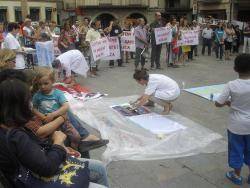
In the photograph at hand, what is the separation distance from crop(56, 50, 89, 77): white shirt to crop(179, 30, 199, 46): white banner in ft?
17.3

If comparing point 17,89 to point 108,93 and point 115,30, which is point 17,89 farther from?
point 115,30

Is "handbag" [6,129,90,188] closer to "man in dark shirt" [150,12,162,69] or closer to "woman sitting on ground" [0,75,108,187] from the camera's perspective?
"woman sitting on ground" [0,75,108,187]

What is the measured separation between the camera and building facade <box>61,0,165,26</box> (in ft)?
142

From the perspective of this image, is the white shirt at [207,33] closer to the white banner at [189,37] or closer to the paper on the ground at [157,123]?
the white banner at [189,37]

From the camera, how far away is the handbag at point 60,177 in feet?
6.93

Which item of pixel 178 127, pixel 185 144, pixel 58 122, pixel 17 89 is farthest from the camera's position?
pixel 178 127

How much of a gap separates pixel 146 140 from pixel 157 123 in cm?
82

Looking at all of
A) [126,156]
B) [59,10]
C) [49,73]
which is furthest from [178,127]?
[59,10]

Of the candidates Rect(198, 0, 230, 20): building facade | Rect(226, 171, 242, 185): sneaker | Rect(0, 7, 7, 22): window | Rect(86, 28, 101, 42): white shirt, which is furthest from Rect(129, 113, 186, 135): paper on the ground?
Rect(0, 7, 7, 22): window

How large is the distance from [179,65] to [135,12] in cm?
3279

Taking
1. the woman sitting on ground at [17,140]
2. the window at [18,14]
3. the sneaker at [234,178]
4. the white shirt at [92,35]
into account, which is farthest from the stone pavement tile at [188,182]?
the window at [18,14]

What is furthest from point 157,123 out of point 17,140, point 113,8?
point 113,8

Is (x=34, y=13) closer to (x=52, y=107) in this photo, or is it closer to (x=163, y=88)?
(x=163, y=88)

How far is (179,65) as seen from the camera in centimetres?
1288
